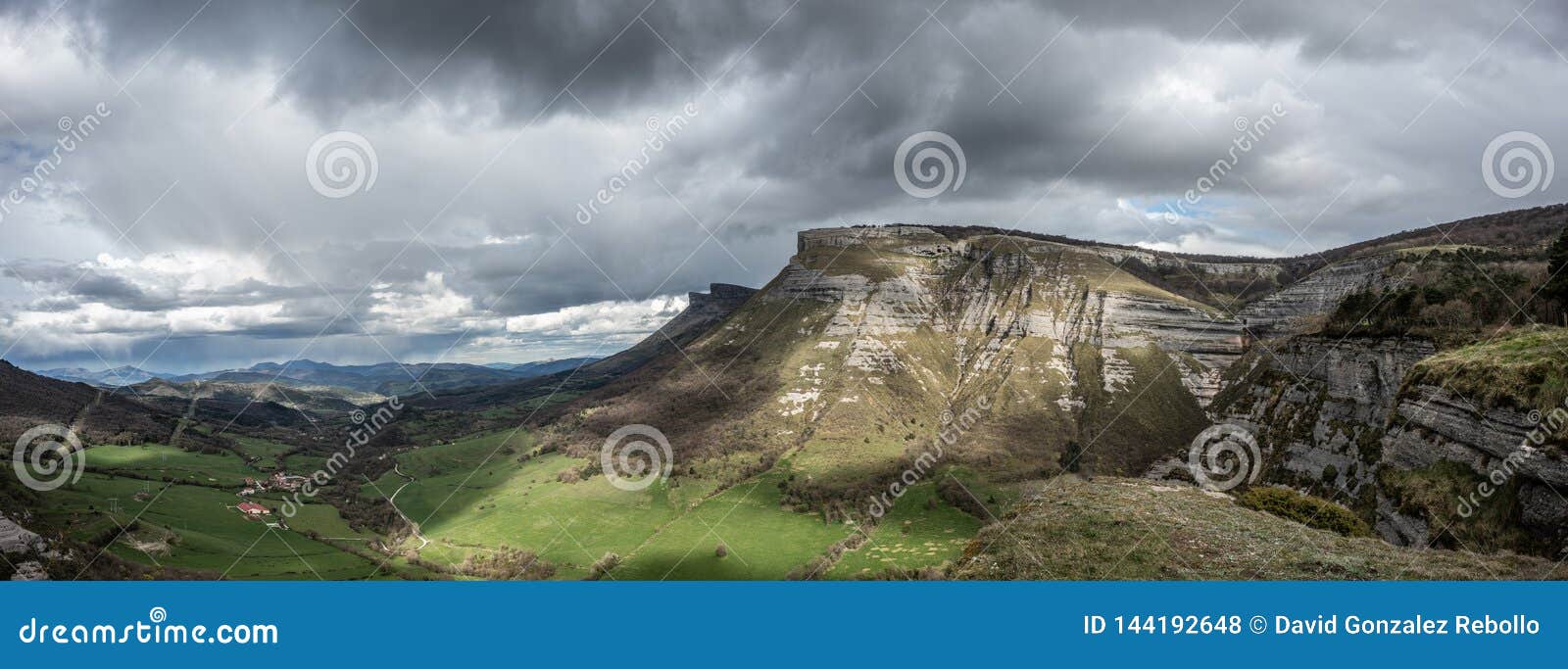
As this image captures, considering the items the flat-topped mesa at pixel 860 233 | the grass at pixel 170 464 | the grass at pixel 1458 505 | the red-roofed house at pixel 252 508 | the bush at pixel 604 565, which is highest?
the flat-topped mesa at pixel 860 233

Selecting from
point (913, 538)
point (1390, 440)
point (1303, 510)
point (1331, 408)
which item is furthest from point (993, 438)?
point (1303, 510)

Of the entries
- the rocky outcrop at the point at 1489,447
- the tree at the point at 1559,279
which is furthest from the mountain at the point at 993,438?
the tree at the point at 1559,279

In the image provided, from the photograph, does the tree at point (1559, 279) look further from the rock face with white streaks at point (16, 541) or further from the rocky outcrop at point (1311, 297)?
the rock face with white streaks at point (16, 541)

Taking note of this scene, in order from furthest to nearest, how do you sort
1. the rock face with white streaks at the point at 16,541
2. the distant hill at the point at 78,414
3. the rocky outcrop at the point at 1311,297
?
the rocky outcrop at the point at 1311,297 < the distant hill at the point at 78,414 < the rock face with white streaks at the point at 16,541

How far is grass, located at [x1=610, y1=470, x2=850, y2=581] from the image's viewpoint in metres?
64.0

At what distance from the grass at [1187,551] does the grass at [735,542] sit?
Answer: 46.9 m

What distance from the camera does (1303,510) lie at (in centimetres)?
2492

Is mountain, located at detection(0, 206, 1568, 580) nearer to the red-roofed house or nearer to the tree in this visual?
the tree

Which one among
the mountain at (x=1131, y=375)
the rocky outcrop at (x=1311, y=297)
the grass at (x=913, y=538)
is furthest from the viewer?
the rocky outcrop at (x=1311, y=297)

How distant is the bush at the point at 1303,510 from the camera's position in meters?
24.0

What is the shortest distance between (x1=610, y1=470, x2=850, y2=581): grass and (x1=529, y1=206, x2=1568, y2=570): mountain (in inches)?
203

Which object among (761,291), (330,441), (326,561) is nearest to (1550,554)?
(326,561)

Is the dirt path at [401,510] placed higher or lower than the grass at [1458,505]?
higher

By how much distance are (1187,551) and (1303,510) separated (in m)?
13.2
